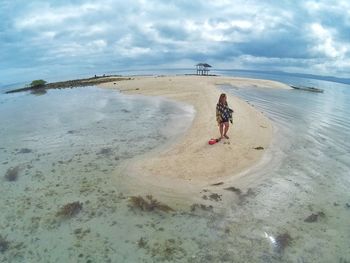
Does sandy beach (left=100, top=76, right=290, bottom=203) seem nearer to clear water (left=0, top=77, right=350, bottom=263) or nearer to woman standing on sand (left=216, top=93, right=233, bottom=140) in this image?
clear water (left=0, top=77, right=350, bottom=263)

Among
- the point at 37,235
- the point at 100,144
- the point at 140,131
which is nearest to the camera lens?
the point at 37,235

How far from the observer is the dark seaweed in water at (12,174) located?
11904 millimetres

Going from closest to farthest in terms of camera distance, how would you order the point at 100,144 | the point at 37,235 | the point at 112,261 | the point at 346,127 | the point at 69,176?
the point at 112,261 < the point at 37,235 < the point at 69,176 < the point at 100,144 < the point at 346,127

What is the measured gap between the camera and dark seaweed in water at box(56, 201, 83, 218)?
29.8 ft

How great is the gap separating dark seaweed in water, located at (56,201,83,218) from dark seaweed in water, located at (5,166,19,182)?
377cm

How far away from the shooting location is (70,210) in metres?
9.24

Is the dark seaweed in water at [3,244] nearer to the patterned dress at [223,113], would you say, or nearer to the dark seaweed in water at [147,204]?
the dark seaweed in water at [147,204]

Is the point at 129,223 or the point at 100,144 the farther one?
the point at 100,144

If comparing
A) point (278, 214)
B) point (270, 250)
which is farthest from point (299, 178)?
point (270, 250)

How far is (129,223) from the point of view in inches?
338

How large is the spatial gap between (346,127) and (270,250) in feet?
59.8

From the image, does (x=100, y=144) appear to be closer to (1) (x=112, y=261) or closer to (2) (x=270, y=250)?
(1) (x=112, y=261)

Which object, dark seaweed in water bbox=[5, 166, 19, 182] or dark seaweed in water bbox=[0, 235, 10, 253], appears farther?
dark seaweed in water bbox=[5, 166, 19, 182]

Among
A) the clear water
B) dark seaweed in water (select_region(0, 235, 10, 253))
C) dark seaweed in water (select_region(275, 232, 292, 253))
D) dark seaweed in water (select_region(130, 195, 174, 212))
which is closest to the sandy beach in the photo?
the clear water
